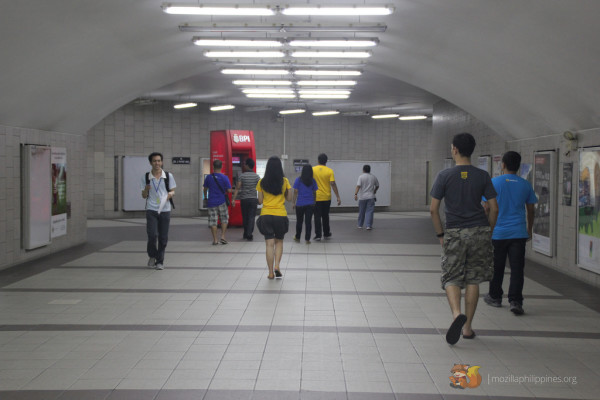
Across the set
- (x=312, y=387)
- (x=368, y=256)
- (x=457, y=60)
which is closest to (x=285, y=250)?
(x=368, y=256)

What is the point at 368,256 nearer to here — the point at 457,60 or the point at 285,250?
the point at 285,250

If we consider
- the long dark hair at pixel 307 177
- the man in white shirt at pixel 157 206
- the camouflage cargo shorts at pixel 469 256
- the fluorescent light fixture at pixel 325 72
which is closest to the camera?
the camouflage cargo shorts at pixel 469 256

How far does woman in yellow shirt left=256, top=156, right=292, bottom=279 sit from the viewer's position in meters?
7.90

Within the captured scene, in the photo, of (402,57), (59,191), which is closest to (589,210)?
(402,57)

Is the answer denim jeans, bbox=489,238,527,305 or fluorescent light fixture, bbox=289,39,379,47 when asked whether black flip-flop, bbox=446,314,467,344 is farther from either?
fluorescent light fixture, bbox=289,39,379,47

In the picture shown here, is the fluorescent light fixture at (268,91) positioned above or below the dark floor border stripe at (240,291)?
above

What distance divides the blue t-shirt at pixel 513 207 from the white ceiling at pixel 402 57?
4.76ft

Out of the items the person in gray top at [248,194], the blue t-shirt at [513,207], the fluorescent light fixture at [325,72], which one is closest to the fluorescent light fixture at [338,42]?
the fluorescent light fixture at [325,72]

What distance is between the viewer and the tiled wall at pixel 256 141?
18188 mm

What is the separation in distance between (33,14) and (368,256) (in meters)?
6.29

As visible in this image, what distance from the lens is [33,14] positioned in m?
6.31

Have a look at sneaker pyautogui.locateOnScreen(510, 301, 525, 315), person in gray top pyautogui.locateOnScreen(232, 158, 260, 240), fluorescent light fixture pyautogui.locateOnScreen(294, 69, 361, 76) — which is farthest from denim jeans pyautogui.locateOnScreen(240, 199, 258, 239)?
sneaker pyautogui.locateOnScreen(510, 301, 525, 315)

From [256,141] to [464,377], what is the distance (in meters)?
17.2

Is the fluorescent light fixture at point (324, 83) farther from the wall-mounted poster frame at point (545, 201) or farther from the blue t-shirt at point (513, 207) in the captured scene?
the blue t-shirt at point (513, 207)
